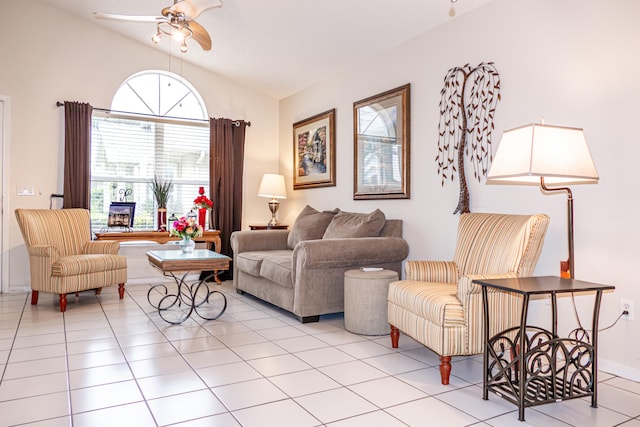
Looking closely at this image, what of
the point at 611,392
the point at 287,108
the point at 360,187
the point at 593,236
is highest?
the point at 287,108

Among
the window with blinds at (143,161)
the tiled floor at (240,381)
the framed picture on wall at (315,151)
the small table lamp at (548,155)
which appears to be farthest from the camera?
the window with blinds at (143,161)

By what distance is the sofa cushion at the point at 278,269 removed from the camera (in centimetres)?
383

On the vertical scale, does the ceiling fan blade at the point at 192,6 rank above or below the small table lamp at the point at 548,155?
above

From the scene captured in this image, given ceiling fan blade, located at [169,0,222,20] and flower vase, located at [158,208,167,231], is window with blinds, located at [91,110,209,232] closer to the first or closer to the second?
flower vase, located at [158,208,167,231]

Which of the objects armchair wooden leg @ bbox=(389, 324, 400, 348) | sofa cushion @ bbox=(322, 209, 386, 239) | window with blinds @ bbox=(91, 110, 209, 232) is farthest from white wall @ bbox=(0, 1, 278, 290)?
armchair wooden leg @ bbox=(389, 324, 400, 348)

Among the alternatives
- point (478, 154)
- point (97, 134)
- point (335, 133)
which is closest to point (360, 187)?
point (335, 133)

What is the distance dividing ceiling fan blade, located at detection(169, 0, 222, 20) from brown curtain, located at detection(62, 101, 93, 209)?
→ 2523 mm

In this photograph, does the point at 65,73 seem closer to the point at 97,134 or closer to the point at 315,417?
the point at 97,134

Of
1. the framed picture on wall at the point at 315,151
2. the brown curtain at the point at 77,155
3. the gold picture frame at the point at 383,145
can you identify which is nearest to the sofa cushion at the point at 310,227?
the gold picture frame at the point at 383,145

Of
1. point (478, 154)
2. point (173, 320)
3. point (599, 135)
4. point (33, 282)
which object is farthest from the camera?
point (33, 282)

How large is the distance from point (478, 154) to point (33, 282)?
13.6ft

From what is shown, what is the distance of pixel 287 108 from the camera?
6359 millimetres

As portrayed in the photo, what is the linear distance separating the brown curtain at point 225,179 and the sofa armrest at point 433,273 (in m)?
3.33

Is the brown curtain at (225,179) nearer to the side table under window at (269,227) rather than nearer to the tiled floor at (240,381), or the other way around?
the side table under window at (269,227)
